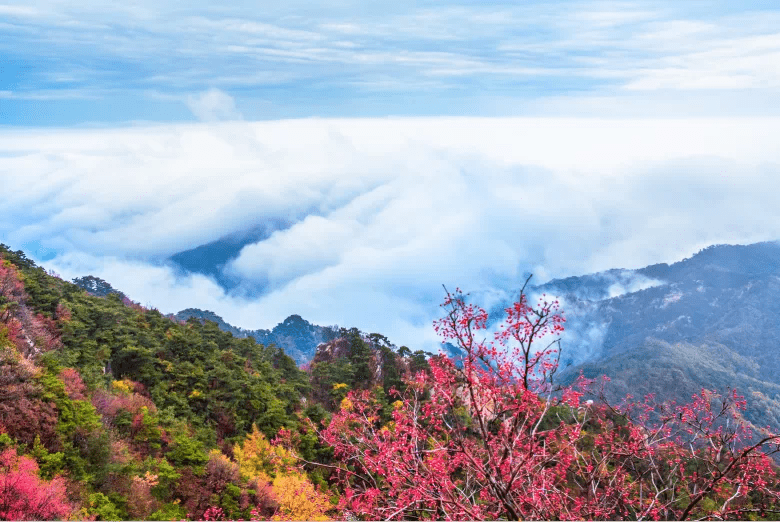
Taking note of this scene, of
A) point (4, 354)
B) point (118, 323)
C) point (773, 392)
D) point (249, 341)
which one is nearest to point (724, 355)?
point (773, 392)

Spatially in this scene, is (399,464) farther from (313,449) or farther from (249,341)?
(249,341)

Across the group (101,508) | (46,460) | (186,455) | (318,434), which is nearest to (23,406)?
(46,460)

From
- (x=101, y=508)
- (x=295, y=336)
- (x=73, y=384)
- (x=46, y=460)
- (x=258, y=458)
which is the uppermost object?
(x=295, y=336)

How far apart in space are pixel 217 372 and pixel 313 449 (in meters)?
8.43

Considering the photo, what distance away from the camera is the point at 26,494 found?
14.0 meters

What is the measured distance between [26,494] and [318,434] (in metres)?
7.17

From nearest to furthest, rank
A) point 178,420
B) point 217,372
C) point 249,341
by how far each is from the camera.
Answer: point 178,420
point 217,372
point 249,341

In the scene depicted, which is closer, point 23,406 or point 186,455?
point 23,406

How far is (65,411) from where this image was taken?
2022 cm

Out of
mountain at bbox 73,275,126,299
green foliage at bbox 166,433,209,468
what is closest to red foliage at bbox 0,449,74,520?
green foliage at bbox 166,433,209,468

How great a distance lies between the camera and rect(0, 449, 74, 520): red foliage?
529 inches

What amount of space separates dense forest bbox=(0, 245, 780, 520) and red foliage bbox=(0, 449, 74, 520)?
5 centimetres

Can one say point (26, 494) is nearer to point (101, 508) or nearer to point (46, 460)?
point (101, 508)

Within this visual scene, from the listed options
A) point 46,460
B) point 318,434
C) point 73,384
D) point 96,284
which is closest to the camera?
point 318,434
